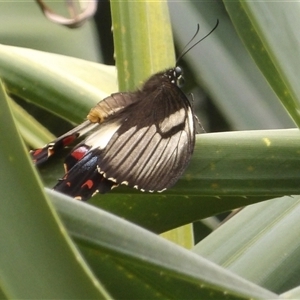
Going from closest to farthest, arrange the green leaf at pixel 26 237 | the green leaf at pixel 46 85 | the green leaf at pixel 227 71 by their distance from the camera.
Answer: the green leaf at pixel 26 237, the green leaf at pixel 46 85, the green leaf at pixel 227 71

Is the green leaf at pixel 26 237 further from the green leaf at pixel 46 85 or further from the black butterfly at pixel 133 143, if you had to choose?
the green leaf at pixel 46 85

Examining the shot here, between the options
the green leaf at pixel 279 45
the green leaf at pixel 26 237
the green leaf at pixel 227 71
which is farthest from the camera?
the green leaf at pixel 227 71

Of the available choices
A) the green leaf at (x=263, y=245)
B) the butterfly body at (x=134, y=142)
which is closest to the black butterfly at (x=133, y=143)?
the butterfly body at (x=134, y=142)

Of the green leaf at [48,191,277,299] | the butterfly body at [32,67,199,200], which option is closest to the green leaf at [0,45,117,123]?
the butterfly body at [32,67,199,200]

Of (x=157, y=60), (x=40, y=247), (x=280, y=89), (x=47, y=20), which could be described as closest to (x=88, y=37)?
(x=47, y=20)

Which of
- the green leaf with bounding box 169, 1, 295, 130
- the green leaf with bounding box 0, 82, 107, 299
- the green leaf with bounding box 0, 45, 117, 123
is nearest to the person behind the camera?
the green leaf with bounding box 0, 82, 107, 299

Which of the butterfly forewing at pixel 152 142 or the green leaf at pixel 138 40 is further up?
the green leaf at pixel 138 40

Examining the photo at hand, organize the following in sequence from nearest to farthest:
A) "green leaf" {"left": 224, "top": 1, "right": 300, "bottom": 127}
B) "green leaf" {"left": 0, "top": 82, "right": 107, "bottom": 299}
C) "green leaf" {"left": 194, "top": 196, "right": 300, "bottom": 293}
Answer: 1. "green leaf" {"left": 0, "top": 82, "right": 107, "bottom": 299}
2. "green leaf" {"left": 224, "top": 1, "right": 300, "bottom": 127}
3. "green leaf" {"left": 194, "top": 196, "right": 300, "bottom": 293}

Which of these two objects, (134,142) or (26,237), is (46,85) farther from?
(26,237)

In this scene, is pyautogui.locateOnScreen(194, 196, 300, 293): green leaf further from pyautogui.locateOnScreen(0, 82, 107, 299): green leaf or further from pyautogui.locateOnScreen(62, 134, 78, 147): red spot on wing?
A: pyautogui.locateOnScreen(0, 82, 107, 299): green leaf

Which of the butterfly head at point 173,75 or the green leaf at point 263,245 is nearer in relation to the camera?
the green leaf at point 263,245
